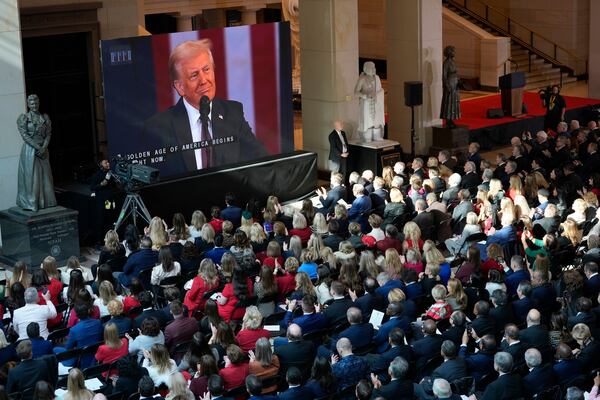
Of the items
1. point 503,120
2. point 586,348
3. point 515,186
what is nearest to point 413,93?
point 503,120

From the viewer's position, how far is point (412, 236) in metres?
15.5

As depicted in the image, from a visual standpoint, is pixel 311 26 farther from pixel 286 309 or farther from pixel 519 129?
pixel 286 309

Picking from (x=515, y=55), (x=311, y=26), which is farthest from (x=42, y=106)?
(x=515, y=55)

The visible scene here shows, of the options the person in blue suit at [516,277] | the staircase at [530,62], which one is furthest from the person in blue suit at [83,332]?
the staircase at [530,62]

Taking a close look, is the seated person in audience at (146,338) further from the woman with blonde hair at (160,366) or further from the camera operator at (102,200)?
the camera operator at (102,200)

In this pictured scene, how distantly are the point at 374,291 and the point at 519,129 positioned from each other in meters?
14.2


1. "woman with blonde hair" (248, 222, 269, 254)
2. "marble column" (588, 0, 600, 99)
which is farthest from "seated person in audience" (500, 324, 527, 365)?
"marble column" (588, 0, 600, 99)

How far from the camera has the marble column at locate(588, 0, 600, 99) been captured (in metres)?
31.3

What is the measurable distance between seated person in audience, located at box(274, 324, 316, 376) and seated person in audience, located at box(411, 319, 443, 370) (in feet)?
3.77

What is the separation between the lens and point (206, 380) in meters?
10.6

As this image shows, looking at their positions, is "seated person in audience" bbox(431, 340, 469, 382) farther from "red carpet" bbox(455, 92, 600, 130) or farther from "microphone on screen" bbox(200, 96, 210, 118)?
"red carpet" bbox(455, 92, 600, 130)

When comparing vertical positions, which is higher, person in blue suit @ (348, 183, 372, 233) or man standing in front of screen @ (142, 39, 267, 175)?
man standing in front of screen @ (142, 39, 267, 175)

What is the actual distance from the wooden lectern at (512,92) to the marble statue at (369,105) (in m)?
5.24

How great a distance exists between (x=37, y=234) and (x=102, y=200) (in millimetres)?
1771
